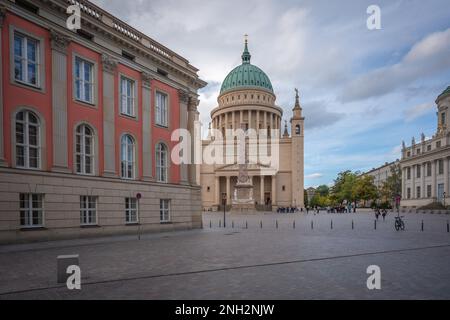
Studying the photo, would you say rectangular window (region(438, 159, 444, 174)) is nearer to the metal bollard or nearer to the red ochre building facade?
the red ochre building facade

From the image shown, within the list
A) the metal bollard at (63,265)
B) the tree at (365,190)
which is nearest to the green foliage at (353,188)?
the tree at (365,190)

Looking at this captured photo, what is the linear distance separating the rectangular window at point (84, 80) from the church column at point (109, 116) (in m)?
0.91

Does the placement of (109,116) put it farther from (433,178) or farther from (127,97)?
(433,178)

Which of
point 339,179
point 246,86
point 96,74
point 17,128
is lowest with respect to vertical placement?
point 339,179

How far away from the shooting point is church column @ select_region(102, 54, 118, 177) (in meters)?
23.2

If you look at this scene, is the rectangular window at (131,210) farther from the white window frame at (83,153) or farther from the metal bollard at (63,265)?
the metal bollard at (63,265)

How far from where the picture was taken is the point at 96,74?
22.9 metres

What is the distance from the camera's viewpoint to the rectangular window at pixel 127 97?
2536 cm

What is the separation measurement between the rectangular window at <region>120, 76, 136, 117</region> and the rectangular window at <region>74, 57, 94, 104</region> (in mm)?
2755

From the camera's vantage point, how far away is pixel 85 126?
72.8 feet
